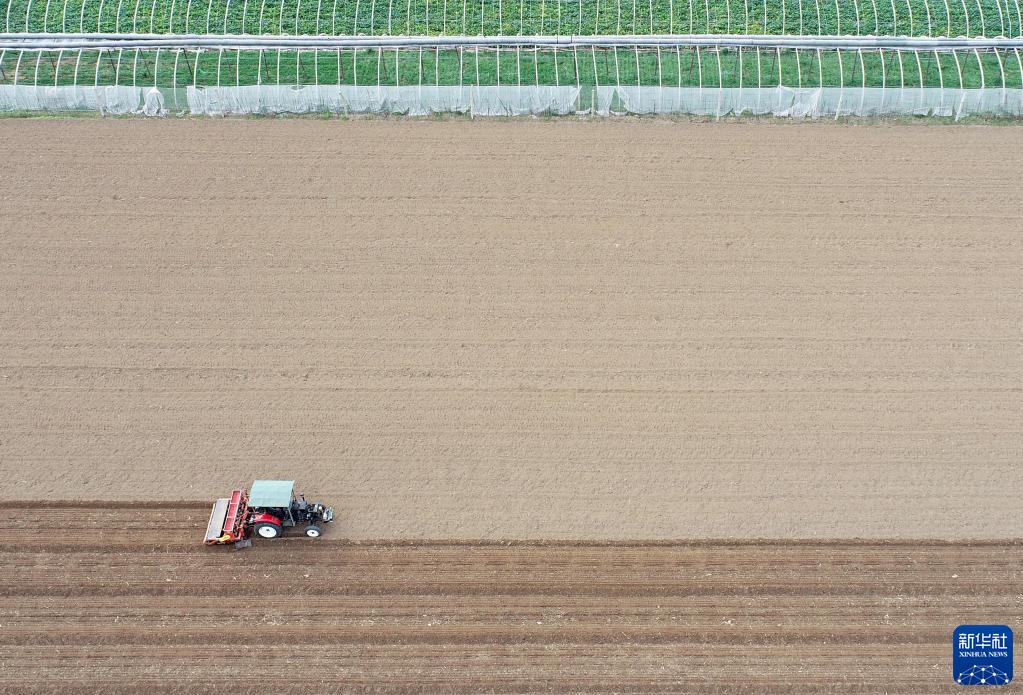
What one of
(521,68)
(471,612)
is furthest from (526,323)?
Answer: (521,68)

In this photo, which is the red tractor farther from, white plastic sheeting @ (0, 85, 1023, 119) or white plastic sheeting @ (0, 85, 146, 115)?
white plastic sheeting @ (0, 85, 146, 115)

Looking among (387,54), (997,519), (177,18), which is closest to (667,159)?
(387,54)

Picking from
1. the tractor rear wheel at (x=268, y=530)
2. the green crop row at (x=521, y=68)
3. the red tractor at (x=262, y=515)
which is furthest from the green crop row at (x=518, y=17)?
the tractor rear wheel at (x=268, y=530)

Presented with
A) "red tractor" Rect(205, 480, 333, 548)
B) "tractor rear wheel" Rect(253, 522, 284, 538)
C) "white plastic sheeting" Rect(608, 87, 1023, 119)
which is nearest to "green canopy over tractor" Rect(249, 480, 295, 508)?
"red tractor" Rect(205, 480, 333, 548)

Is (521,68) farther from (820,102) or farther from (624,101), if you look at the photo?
(820,102)

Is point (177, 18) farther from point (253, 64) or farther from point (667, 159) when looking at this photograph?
point (667, 159)

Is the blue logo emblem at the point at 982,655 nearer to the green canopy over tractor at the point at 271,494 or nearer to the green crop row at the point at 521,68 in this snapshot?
the green canopy over tractor at the point at 271,494
